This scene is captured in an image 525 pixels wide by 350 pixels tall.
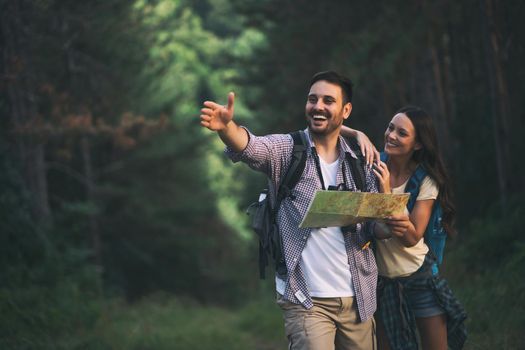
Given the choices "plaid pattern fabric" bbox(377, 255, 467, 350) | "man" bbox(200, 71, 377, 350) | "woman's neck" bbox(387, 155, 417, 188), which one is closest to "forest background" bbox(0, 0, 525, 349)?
"plaid pattern fabric" bbox(377, 255, 467, 350)

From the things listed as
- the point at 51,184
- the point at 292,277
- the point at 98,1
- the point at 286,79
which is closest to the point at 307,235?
the point at 292,277

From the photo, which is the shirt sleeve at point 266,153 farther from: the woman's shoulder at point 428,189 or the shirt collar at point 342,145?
the woman's shoulder at point 428,189

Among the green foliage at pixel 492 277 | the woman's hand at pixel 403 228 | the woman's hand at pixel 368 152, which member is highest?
the woman's hand at pixel 368 152

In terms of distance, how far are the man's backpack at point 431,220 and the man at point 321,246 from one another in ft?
0.98

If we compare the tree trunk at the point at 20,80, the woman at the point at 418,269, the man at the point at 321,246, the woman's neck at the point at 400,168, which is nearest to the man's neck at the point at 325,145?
the man at the point at 321,246

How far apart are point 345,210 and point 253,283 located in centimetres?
2744

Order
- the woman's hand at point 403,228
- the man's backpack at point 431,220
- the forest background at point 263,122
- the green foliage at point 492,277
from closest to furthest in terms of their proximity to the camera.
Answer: the woman's hand at point 403,228, the man's backpack at point 431,220, the green foliage at point 492,277, the forest background at point 263,122

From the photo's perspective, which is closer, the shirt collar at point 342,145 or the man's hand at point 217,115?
the man's hand at point 217,115

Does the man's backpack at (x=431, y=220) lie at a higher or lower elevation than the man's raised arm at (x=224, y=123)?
lower

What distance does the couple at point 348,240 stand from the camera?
4.71 m

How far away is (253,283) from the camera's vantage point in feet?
104

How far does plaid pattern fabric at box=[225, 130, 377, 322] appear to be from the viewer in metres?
4.69

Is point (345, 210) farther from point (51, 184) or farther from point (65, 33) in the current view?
point (51, 184)

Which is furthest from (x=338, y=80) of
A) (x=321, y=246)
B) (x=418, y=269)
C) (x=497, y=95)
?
(x=497, y=95)
